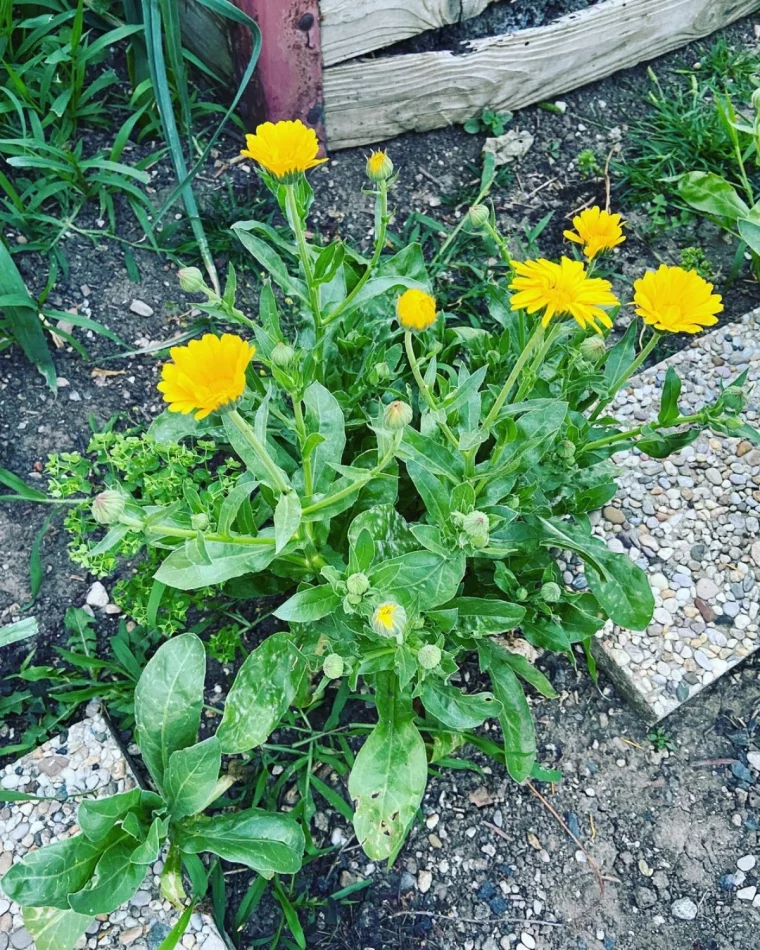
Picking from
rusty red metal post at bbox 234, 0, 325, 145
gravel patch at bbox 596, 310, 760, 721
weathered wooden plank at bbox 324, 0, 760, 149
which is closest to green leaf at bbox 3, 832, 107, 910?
gravel patch at bbox 596, 310, 760, 721

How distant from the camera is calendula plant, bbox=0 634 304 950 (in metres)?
1.66

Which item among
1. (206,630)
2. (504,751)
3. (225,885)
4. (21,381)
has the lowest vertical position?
(225,885)

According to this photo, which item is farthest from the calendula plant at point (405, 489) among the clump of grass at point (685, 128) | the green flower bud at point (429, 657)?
the clump of grass at point (685, 128)

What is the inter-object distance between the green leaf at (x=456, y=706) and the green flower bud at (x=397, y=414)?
1.94 ft

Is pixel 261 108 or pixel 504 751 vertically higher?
pixel 261 108

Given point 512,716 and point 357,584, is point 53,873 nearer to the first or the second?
point 357,584

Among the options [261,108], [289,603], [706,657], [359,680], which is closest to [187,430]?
[289,603]

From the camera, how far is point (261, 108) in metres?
2.58

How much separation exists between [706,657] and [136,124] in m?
2.32

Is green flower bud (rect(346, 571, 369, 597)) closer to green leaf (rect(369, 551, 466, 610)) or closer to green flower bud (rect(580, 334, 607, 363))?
green leaf (rect(369, 551, 466, 610))

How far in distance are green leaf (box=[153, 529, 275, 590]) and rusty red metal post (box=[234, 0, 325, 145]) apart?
4.95ft

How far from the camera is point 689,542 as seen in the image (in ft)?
7.58

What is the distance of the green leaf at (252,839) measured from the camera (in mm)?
1750

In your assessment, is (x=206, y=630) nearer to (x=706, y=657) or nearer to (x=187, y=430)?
(x=187, y=430)
